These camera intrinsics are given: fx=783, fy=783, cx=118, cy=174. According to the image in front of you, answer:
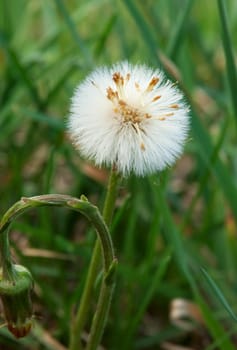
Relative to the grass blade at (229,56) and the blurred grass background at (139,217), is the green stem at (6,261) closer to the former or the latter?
the blurred grass background at (139,217)

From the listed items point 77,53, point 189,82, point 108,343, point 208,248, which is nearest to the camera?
point 108,343

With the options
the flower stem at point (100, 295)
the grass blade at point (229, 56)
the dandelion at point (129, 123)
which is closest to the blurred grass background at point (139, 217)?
the grass blade at point (229, 56)

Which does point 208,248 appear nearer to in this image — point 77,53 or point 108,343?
point 108,343

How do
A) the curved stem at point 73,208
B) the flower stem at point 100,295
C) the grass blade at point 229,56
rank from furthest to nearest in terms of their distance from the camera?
the grass blade at point 229,56 < the flower stem at point 100,295 < the curved stem at point 73,208

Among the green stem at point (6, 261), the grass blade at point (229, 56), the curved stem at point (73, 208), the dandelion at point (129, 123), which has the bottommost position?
the green stem at point (6, 261)

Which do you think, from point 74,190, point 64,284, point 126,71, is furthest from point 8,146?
point 126,71

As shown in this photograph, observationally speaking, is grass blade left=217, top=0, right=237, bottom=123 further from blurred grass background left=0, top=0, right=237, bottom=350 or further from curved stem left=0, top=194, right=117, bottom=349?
curved stem left=0, top=194, right=117, bottom=349

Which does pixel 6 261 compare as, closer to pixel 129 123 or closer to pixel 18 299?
pixel 18 299
